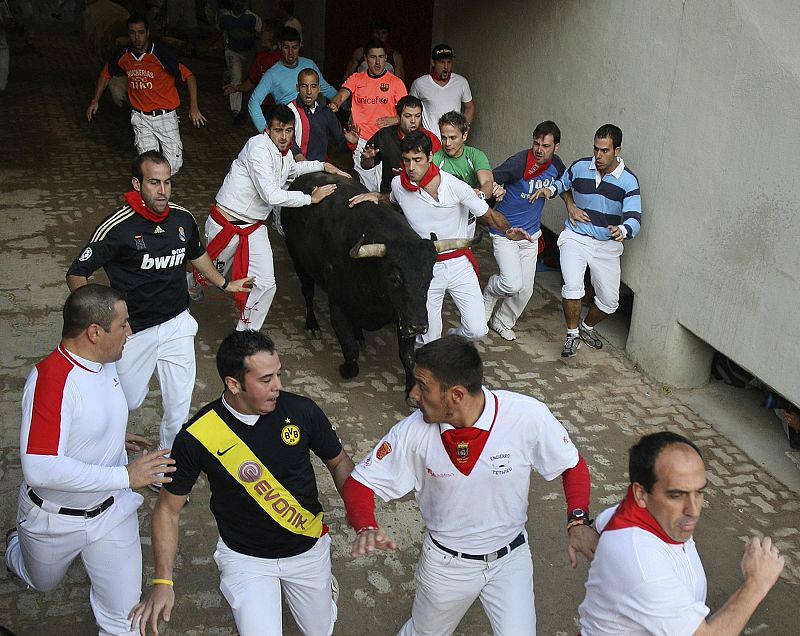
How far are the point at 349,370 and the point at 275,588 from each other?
3929 mm

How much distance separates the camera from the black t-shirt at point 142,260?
5977 mm

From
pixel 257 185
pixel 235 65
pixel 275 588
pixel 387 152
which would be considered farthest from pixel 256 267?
pixel 235 65

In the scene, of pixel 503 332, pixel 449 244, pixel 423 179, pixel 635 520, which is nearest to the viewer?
pixel 635 520

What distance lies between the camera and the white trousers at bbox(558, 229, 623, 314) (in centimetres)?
880

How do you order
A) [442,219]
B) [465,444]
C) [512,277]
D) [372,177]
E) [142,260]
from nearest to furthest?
[465,444], [142,260], [442,219], [512,277], [372,177]

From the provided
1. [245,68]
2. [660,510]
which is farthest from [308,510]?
[245,68]

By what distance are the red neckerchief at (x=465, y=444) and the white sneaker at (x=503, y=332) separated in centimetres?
524

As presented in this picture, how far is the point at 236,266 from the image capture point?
26.8 feet

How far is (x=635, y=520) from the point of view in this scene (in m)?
3.40

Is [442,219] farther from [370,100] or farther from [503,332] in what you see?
[370,100]

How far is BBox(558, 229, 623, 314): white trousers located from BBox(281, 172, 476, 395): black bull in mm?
1565

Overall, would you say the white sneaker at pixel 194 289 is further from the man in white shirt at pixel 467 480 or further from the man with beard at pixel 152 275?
the man in white shirt at pixel 467 480

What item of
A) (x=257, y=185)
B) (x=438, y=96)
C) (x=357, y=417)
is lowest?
(x=357, y=417)

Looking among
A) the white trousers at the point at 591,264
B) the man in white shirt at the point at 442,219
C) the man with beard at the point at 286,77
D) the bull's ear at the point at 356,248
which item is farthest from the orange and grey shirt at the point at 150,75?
the white trousers at the point at 591,264
